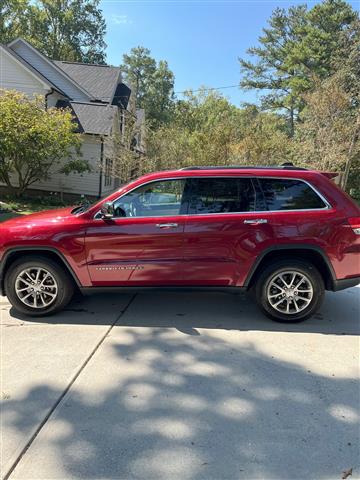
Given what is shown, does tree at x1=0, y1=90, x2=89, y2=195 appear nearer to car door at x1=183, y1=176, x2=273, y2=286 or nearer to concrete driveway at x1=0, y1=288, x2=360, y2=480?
concrete driveway at x1=0, y1=288, x2=360, y2=480

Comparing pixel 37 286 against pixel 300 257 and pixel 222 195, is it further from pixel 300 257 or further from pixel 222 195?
pixel 300 257

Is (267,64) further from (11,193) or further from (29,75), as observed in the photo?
(11,193)

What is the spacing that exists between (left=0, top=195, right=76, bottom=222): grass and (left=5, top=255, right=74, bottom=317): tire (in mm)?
8157

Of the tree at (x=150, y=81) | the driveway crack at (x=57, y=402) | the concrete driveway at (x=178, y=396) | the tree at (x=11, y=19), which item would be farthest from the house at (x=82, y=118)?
the tree at (x=150, y=81)

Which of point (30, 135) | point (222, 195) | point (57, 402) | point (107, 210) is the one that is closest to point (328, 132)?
point (30, 135)

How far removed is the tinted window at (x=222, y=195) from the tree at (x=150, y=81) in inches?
1752

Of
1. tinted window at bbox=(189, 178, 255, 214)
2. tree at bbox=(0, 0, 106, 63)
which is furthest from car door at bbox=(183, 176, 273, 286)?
tree at bbox=(0, 0, 106, 63)

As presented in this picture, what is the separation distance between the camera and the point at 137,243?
4.25 meters

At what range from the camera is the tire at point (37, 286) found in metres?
4.35

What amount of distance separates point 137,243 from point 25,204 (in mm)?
12946

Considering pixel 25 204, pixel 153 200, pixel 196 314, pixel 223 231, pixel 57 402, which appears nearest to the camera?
pixel 57 402

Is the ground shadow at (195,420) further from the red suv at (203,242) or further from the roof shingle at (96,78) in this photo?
the roof shingle at (96,78)

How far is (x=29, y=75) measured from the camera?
19328 mm

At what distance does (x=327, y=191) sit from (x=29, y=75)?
763 inches
